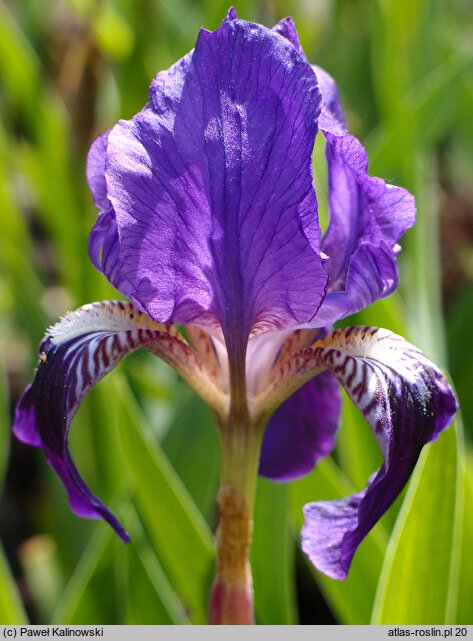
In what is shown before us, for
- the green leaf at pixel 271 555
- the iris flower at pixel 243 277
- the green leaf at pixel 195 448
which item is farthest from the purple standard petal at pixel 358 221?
the green leaf at pixel 195 448

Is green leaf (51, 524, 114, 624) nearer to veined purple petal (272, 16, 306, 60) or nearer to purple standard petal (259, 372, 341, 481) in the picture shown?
purple standard petal (259, 372, 341, 481)

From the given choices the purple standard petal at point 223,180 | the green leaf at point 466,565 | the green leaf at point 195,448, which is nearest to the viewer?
the purple standard petal at point 223,180

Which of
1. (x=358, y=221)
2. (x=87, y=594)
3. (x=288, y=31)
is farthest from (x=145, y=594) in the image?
(x=288, y=31)

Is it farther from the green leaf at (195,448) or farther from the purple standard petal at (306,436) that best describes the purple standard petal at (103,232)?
the green leaf at (195,448)

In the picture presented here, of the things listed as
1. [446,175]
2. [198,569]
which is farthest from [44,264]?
[198,569]

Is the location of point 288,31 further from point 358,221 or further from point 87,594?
point 87,594

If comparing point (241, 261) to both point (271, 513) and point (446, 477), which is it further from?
point (271, 513)
